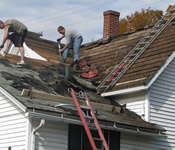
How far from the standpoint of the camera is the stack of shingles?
19359 mm

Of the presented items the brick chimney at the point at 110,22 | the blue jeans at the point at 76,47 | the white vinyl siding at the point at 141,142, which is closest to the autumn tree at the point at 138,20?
the brick chimney at the point at 110,22

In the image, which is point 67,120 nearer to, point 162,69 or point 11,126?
point 11,126

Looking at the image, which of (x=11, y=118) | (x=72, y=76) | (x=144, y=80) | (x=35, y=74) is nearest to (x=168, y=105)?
(x=144, y=80)

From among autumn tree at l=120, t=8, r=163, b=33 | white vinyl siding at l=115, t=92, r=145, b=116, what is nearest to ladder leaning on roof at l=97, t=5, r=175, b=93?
white vinyl siding at l=115, t=92, r=145, b=116

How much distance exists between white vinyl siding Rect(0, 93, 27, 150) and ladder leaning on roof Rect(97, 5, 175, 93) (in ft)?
14.9

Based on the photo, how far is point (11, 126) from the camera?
1391 cm

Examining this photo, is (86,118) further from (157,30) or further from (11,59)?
(157,30)

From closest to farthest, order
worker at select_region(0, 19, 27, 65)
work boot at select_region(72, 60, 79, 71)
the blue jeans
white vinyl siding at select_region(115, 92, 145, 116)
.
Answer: white vinyl siding at select_region(115, 92, 145, 116), worker at select_region(0, 19, 27, 65), work boot at select_region(72, 60, 79, 71), the blue jeans

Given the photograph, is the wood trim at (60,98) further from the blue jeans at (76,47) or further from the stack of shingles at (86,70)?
the blue jeans at (76,47)

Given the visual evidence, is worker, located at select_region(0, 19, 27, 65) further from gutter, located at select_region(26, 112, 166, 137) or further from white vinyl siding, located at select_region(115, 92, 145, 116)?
gutter, located at select_region(26, 112, 166, 137)

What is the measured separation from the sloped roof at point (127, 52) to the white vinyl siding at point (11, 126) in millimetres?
4562

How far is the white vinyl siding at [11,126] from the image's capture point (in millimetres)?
13533

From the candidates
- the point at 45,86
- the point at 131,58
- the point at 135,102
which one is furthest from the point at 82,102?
the point at 131,58

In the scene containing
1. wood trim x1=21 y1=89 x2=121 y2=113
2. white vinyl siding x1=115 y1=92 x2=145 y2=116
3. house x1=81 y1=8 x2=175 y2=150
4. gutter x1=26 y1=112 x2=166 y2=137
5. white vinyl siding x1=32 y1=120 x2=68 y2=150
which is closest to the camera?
gutter x1=26 y1=112 x2=166 y2=137
